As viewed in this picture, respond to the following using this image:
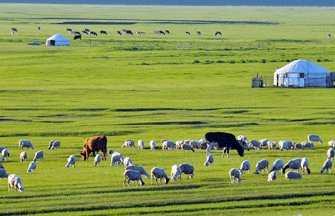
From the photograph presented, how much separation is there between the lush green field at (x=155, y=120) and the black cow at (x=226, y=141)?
1.64ft

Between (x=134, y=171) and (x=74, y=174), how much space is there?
14.0ft

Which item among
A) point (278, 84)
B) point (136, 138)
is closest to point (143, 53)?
point (278, 84)

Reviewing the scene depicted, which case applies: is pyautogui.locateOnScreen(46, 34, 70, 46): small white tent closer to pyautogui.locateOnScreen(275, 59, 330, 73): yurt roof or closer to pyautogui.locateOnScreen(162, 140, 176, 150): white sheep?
pyautogui.locateOnScreen(275, 59, 330, 73): yurt roof

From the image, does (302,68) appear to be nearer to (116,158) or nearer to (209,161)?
(209,161)

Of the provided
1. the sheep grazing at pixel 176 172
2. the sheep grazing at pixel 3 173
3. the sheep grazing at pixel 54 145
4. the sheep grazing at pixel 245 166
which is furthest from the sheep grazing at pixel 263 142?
the sheep grazing at pixel 3 173

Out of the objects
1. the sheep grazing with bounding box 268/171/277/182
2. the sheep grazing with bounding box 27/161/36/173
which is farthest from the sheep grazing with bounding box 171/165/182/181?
the sheep grazing with bounding box 27/161/36/173

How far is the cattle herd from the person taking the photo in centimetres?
2219

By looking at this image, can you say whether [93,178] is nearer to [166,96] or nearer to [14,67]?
[166,96]

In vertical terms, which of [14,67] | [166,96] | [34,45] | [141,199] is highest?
[34,45]

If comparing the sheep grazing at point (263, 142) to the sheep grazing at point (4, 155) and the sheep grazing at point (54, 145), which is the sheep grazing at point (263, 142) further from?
the sheep grazing at point (4, 155)

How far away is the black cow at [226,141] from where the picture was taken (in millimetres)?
30469

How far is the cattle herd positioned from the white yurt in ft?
109

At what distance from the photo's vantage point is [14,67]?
274 ft

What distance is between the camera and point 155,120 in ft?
144
